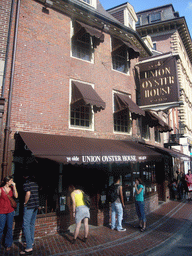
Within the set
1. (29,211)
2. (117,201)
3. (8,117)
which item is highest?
(8,117)

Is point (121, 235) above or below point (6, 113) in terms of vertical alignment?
below

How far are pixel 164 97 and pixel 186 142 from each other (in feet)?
46.0

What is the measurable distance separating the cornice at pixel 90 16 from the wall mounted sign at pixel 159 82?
1964 millimetres

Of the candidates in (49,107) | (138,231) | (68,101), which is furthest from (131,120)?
(138,231)

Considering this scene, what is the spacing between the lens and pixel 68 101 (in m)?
7.96

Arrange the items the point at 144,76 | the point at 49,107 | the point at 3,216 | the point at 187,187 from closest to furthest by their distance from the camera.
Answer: the point at 3,216 → the point at 49,107 → the point at 144,76 → the point at 187,187

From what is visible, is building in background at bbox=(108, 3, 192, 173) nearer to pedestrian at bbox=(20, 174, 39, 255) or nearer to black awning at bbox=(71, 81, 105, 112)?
black awning at bbox=(71, 81, 105, 112)

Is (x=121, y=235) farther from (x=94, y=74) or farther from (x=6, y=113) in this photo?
(x=94, y=74)

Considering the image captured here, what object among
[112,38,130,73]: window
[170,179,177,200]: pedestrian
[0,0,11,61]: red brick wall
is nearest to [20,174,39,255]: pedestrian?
[0,0,11,61]: red brick wall

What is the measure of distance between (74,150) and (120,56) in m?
7.02

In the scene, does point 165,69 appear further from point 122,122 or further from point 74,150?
point 74,150

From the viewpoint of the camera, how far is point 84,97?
24.6ft

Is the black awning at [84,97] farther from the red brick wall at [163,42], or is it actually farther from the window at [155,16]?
the window at [155,16]

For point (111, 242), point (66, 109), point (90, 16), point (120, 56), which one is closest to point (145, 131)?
point (120, 56)
